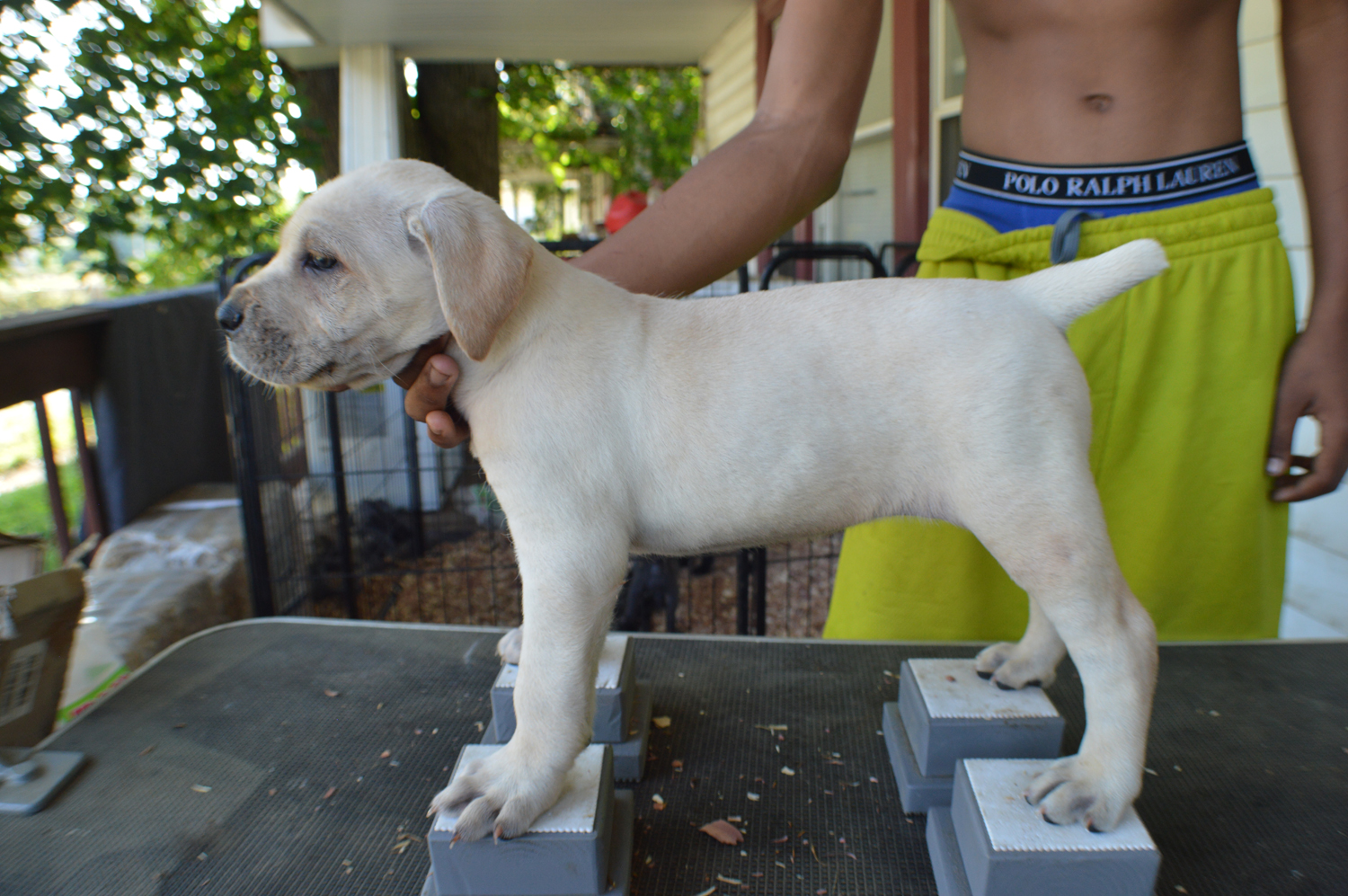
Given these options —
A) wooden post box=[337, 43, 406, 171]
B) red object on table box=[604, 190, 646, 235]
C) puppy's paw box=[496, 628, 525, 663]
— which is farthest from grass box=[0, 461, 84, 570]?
puppy's paw box=[496, 628, 525, 663]

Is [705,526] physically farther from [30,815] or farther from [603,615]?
[30,815]

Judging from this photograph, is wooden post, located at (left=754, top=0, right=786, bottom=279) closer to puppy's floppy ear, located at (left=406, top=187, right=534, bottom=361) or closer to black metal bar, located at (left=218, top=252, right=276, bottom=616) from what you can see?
black metal bar, located at (left=218, top=252, right=276, bottom=616)

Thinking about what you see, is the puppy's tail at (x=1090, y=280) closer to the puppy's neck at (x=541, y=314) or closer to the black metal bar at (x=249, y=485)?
the puppy's neck at (x=541, y=314)

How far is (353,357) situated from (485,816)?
2.30ft

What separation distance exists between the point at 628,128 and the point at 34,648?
519 inches

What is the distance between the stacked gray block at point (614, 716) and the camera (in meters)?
1.59

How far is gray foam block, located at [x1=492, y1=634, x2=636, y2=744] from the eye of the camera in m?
1.59

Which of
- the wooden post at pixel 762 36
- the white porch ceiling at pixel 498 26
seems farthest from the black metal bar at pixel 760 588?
the white porch ceiling at pixel 498 26

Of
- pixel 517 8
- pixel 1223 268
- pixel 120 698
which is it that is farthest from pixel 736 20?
pixel 120 698

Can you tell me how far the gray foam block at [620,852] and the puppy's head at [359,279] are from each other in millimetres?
820

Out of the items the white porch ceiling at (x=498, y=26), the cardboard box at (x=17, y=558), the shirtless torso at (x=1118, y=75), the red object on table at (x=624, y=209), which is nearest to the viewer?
the shirtless torso at (x=1118, y=75)

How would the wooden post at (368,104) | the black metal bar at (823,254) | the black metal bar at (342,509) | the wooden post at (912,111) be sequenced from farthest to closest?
1. the wooden post at (368,104)
2. the wooden post at (912,111)
3. the black metal bar at (342,509)
4. the black metal bar at (823,254)

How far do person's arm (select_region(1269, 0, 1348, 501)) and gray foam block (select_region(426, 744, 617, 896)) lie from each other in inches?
62.4

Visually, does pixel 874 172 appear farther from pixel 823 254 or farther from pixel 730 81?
pixel 823 254
